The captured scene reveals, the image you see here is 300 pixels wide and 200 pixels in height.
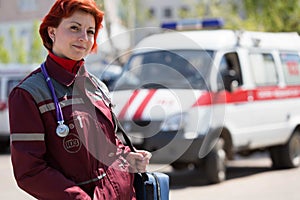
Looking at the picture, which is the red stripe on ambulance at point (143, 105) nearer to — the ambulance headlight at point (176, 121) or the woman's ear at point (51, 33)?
the ambulance headlight at point (176, 121)

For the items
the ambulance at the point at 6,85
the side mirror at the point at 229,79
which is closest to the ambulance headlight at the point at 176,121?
the side mirror at the point at 229,79

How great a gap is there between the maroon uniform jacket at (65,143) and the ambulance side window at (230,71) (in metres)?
7.49

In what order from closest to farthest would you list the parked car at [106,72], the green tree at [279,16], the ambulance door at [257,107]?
the parked car at [106,72], the ambulance door at [257,107], the green tree at [279,16]

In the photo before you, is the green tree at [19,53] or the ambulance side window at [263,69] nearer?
the ambulance side window at [263,69]

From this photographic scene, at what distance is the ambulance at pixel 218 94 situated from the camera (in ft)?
31.0

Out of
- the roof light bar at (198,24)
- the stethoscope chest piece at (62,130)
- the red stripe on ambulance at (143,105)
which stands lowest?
the red stripe on ambulance at (143,105)

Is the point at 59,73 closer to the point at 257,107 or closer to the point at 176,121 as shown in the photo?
the point at 176,121

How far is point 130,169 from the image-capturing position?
299cm

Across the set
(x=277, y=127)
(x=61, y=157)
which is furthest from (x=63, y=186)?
(x=277, y=127)

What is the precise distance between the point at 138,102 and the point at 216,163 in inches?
63.1

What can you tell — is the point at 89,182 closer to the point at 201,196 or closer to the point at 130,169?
the point at 130,169

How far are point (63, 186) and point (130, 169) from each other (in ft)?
1.44

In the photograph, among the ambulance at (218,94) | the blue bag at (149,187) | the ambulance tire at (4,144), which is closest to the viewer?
the blue bag at (149,187)

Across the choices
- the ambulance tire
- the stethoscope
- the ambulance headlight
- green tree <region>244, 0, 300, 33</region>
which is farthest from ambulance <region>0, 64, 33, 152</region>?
the stethoscope
